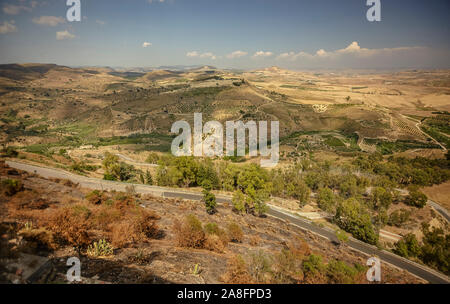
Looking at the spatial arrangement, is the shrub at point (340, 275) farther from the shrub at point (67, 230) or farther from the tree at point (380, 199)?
the tree at point (380, 199)

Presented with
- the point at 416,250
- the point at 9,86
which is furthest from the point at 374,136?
the point at 9,86

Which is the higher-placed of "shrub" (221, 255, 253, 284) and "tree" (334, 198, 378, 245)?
"shrub" (221, 255, 253, 284)

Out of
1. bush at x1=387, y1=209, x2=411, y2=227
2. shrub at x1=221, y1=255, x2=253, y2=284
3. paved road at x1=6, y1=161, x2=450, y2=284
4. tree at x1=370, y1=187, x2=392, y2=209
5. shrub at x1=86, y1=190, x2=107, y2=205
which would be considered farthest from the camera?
tree at x1=370, y1=187, x2=392, y2=209

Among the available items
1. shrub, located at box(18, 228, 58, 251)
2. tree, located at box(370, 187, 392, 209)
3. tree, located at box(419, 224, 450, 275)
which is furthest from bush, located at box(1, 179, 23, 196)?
tree, located at box(370, 187, 392, 209)

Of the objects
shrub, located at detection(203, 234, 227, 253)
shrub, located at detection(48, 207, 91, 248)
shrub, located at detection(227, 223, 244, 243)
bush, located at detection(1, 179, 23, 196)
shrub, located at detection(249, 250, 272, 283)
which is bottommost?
shrub, located at detection(227, 223, 244, 243)

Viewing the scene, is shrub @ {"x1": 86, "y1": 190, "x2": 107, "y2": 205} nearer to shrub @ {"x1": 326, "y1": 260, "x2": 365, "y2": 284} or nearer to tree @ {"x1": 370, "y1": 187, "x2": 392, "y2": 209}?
shrub @ {"x1": 326, "y1": 260, "x2": 365, "y2": 284}

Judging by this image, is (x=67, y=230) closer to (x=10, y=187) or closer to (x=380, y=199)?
(x=10, y=187)

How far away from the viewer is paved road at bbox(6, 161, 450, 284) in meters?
30.0

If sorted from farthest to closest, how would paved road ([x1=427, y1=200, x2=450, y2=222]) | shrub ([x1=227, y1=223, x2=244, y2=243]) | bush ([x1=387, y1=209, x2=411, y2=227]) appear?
1. paved road ([x1=427, y1=200, x2=450, y2=222])
2. bush ([x1=387, y1=209, x2=411, y2=227])
3. shrub ([x1=227, y1=223, x2=244, y2=243])

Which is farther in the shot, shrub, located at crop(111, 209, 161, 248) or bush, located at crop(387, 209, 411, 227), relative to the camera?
bush, located at crop(387, 209, 411, 227)

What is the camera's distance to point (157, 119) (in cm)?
14625

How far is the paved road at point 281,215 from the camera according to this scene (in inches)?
1182

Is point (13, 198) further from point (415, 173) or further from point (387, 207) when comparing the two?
point (415, 173)

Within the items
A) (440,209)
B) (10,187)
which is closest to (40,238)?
(10,187)
